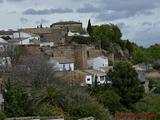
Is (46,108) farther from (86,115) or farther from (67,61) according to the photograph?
(67,61)

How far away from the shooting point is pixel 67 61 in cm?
6906

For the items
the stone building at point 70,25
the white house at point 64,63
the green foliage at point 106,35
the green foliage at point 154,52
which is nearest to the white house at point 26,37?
the green foliage at point 106,35

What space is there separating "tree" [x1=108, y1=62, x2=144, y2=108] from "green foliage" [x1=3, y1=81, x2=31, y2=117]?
17.2 m

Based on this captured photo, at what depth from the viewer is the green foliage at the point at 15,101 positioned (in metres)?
30.1

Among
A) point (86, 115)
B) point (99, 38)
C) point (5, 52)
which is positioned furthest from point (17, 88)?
point (99, 38)

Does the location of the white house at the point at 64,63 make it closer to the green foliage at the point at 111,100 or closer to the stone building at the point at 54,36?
the stone building at the point at 54,36

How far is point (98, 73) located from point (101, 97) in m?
20.6

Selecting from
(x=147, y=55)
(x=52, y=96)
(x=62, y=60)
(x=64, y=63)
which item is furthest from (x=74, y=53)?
(x=52, y=96)

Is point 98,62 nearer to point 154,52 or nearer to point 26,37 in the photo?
point 26,37

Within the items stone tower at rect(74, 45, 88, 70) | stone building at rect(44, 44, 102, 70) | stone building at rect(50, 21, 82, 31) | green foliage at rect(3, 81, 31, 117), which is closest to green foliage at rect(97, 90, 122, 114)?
green foliage at rect(3, 81, 31, 117)

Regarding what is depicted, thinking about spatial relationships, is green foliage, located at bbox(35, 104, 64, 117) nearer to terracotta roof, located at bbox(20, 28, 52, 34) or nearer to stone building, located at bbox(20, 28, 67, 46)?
stone building, located at bbox(20, 28, 67, 46)

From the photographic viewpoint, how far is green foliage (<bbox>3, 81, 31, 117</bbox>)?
1186 inches

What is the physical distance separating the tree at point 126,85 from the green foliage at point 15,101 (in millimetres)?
17171

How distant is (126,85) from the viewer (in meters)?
47.7
